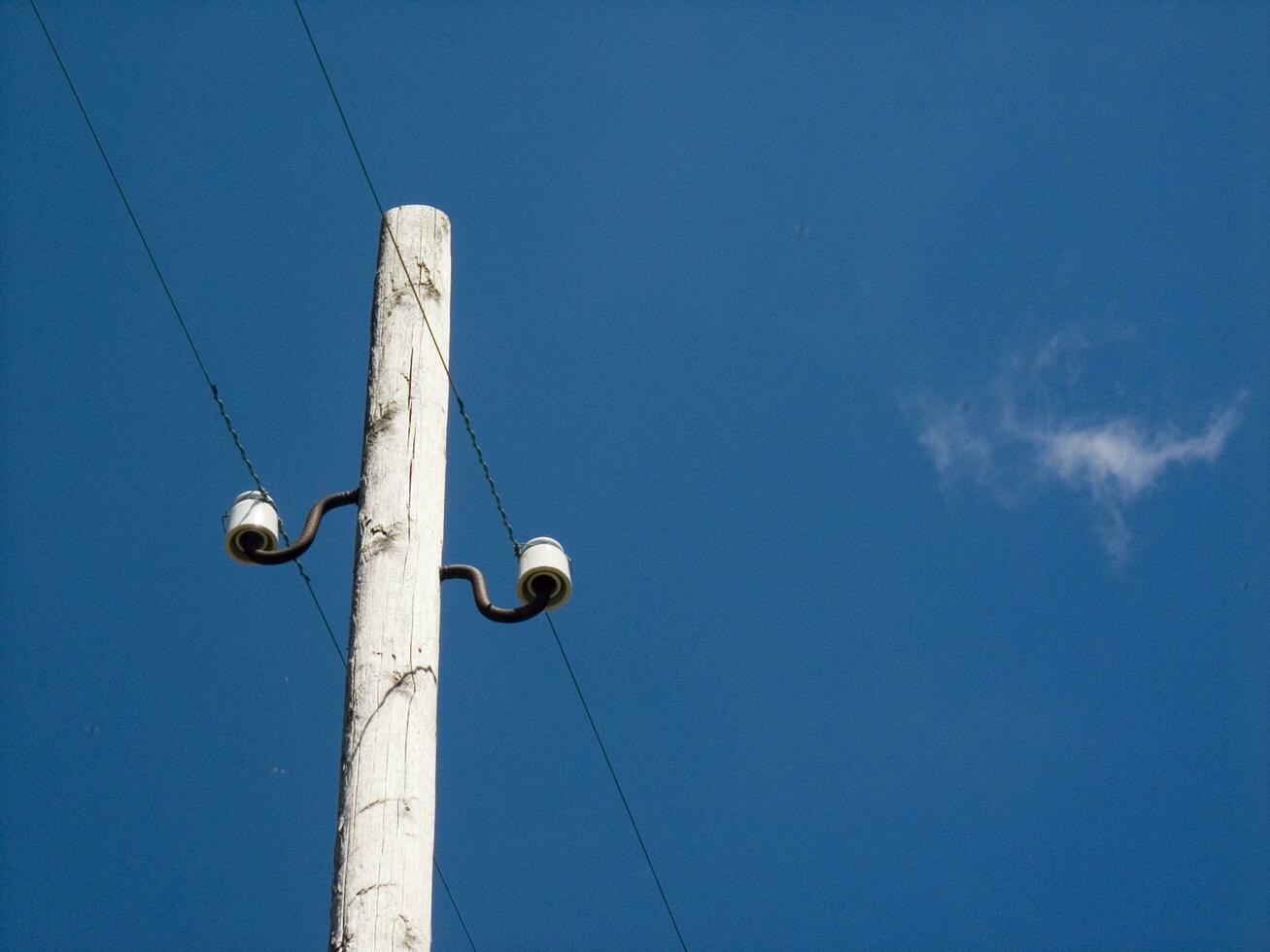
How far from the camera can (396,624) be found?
405 centimetres

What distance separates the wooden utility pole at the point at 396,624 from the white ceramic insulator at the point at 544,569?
0.32 m

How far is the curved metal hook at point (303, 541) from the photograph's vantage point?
4512mm

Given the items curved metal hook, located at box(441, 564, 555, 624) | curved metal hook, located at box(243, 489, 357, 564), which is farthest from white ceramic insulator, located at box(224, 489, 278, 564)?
curved metal hook, located at box(441, 564, 555, 624)

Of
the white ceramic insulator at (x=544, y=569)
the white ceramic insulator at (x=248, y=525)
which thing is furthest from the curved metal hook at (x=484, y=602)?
the white ceramic insulator at (x=248, y=525)

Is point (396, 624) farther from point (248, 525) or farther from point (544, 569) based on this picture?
point (248, 525)

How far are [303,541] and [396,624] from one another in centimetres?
62

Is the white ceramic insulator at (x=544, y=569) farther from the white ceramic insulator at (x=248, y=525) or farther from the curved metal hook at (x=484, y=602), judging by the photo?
the white ceramic insulator at (x=248, y=525)

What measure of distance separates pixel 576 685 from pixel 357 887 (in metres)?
2.86

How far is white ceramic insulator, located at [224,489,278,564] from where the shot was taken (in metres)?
4.63

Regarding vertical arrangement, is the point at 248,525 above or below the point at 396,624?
above

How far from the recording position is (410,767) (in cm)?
382

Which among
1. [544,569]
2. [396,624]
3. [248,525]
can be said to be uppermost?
[248,525]

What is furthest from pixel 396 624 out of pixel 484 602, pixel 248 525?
pixel 248 525

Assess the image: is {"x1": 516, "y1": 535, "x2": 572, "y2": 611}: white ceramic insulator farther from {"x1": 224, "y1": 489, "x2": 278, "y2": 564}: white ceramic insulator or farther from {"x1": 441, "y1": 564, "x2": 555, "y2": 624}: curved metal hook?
{"x1": 224, "y1": 489, "x2": 278, "y2": 564}: white ceramic insulator
